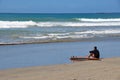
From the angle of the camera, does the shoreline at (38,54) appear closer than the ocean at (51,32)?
Yes

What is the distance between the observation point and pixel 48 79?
1034 centimetres

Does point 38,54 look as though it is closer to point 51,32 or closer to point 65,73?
point 65,73

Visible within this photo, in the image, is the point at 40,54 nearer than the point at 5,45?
Yes

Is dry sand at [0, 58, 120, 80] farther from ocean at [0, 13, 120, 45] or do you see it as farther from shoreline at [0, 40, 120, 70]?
ocean at [0, 13, 120, 45]

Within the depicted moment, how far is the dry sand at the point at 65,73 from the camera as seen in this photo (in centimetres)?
1048

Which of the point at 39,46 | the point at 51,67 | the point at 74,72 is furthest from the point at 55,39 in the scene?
the point at 74,72

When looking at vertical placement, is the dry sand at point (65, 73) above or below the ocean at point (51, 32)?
below

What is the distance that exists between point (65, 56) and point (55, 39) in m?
7.43

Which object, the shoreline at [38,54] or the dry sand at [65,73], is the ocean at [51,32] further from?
the dry sand at [65,73]

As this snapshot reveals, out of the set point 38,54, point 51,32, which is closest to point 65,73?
point 38,54

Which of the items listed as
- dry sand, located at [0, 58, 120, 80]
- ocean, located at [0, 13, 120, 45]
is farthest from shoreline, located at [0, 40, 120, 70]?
ocean, located at [0, 13, 120, 45]

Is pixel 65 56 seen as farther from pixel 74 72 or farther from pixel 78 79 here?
pixel 78 79

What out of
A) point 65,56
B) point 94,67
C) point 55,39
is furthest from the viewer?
point 55,39

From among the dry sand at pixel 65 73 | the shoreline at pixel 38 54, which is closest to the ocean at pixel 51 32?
the shoreline at pixel 38 54
